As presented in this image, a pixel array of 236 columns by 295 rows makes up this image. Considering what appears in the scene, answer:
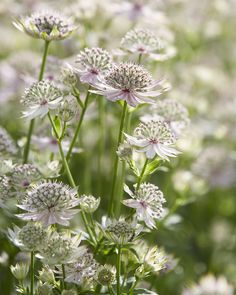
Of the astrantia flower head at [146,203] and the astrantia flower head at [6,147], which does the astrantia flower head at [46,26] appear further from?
the astrantia flower head at [146,203]

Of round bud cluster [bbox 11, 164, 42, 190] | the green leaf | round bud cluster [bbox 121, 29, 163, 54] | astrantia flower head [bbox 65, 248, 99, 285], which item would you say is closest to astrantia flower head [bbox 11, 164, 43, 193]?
round bud cluster [bbox 11, 164, 42, 190]

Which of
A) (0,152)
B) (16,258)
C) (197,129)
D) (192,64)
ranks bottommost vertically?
(16,258)

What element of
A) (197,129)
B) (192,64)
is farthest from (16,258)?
(192,64)

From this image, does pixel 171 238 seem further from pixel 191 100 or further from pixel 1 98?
pixel 1 98

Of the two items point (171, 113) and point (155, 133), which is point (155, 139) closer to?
point (155, 133)

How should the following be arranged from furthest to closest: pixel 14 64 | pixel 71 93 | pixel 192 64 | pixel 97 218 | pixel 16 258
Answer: pixel 192 64 < pixel 14 64 < pixel 97 218 < pixel 16 258 < pixel 71 93

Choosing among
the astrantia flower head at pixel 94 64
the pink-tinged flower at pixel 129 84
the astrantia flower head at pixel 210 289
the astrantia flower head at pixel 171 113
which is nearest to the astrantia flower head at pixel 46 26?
the astrantia flower head at pixel 94 64
